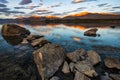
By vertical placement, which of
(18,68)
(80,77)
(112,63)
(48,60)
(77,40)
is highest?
(48,60)

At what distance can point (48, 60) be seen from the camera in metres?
13.2

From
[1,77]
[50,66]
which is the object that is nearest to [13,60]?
[1,77]

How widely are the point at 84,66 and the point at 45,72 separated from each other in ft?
11.2

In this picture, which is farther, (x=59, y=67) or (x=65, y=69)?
(x=59, y=67)

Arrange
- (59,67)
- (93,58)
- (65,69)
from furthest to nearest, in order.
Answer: (93,58), (59,67), (65,69)

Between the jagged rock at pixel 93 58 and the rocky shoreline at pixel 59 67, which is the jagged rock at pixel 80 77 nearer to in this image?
the rocky shoreline at pixel 59 67

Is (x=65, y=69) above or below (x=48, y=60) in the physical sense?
below

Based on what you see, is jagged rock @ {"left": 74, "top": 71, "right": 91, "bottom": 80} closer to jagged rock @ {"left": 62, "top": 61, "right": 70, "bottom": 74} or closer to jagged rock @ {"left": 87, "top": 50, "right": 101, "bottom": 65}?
jagged rock @ {"left": 62, "top": 61, "right": 70, "bottom": 74}

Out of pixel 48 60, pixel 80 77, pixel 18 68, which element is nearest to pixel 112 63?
pixel 80 77

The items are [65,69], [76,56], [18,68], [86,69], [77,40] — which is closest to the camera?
[86,69]

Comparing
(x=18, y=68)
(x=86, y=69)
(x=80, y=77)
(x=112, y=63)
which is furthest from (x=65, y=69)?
(x=112, y=63)

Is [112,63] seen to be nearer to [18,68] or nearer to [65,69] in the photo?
[65,69]

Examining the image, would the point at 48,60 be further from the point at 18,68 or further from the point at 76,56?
the point at 76,56

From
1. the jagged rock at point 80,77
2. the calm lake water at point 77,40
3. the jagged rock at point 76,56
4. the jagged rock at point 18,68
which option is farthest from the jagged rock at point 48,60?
the calm lake water at point 77,40
